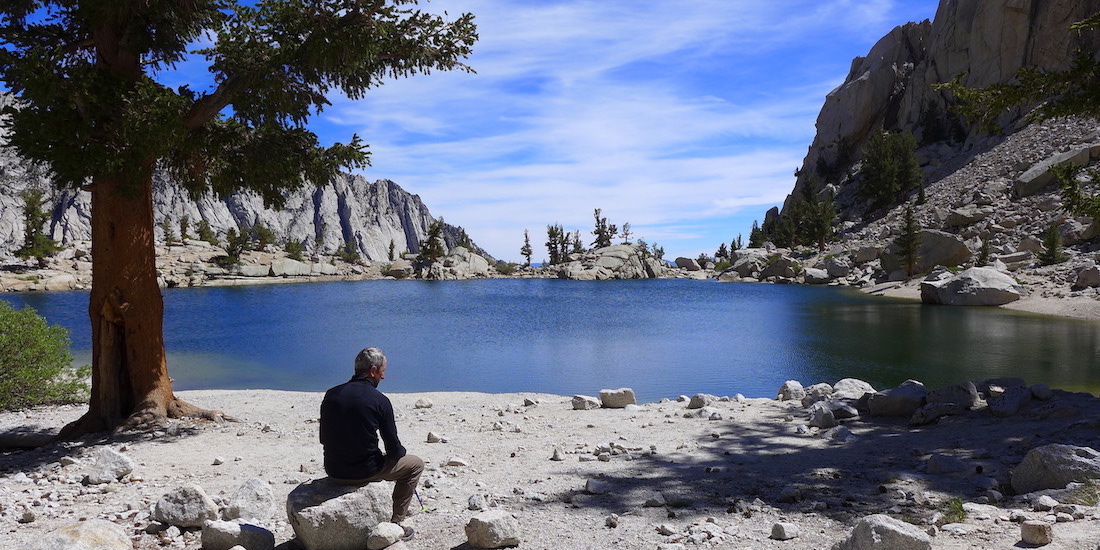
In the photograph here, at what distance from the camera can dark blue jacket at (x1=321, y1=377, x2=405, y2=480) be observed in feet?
20.0

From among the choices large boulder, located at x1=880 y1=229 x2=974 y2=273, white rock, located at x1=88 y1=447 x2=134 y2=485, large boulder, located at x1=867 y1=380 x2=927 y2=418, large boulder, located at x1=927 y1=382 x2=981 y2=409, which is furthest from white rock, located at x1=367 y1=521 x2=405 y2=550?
large boulder, located at x1=880 y1=229 x2=974 y2=273

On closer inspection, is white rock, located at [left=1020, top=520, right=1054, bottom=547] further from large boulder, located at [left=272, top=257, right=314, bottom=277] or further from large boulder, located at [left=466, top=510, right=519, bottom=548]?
large boulder, located at [left=272, top=257, right=314, bottom=277]

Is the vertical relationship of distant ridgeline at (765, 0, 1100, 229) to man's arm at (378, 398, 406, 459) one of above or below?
above

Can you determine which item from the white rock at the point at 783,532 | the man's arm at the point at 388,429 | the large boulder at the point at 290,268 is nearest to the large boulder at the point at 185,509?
the man's arm at the point at 388,429

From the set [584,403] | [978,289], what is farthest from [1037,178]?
[584,403]

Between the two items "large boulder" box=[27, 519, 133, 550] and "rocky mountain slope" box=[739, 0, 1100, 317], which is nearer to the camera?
"large boulder" box=[27, 519, 133, 550]

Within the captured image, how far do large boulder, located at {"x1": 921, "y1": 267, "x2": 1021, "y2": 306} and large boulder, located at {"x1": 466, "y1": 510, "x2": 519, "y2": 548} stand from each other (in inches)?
1988

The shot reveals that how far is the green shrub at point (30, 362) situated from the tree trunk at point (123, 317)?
2666 mm

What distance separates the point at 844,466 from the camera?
8.69 m

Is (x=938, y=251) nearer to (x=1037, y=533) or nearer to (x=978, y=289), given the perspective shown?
(x=978, y=289)

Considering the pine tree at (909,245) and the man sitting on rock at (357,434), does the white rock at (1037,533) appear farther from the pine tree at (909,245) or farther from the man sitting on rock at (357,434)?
the pine tree at (909,245)

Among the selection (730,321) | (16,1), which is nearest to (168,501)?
(16,1)

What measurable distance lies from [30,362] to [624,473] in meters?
12.3

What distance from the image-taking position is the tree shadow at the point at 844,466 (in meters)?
7.10
